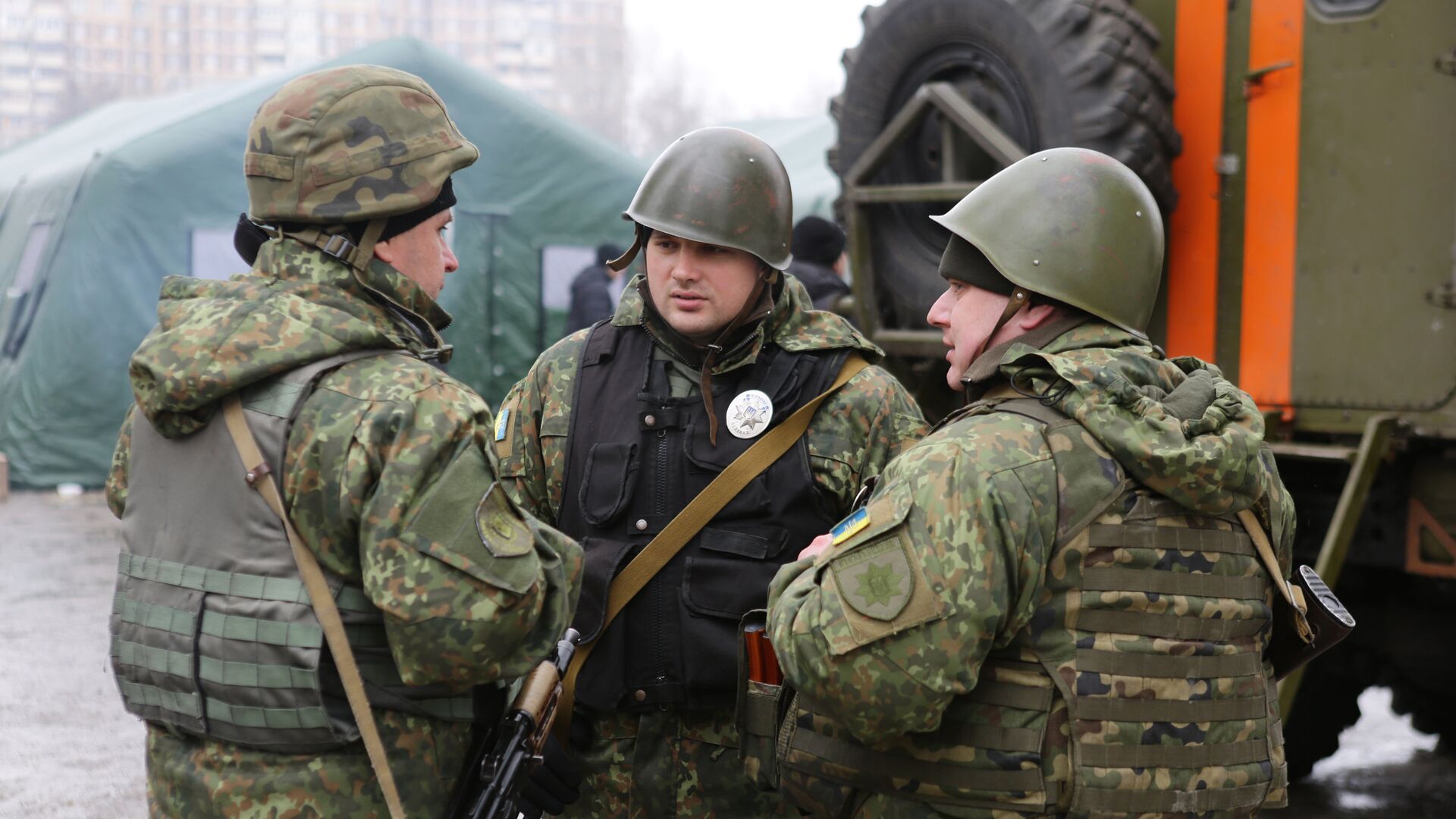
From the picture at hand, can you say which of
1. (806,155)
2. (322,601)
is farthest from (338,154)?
(806,155)

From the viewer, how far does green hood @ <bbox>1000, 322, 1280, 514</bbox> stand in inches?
82.7

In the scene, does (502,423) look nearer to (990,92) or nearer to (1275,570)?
(1275,570)

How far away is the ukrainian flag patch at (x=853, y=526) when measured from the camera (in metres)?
2.16

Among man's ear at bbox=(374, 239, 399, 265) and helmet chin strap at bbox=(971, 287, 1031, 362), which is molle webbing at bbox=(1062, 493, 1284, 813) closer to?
helmet chin strap at bbox=(971, 287, 1031, 362)

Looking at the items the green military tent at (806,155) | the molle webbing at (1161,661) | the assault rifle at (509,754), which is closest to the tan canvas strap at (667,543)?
the assault rifle at (509,754)

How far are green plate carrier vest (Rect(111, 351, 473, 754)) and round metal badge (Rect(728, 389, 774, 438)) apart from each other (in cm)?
87

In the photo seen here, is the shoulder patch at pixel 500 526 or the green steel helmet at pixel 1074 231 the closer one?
the shoulder patch at pixel 500 526

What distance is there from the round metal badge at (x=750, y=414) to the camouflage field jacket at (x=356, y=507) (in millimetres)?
692

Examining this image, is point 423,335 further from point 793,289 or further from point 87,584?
point 87,584

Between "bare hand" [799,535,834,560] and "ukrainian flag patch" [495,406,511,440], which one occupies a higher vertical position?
"ukrainian flag patch" [495,406,511,440]

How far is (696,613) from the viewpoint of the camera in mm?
2799

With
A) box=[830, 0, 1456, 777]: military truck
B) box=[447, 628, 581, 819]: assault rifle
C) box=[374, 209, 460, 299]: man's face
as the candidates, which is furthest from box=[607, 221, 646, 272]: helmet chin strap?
box=[830, 0, 1456, 777]: military truck

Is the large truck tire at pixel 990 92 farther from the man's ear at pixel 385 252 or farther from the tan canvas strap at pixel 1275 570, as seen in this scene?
the man's ear at pixel 385 252

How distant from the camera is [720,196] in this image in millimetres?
2998
